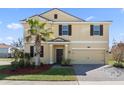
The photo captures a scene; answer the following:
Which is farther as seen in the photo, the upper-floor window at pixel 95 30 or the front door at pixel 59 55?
the front door at pixel 59 55

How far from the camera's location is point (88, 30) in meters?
27.9

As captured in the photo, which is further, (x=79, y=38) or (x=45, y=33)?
(x=79, y=38)

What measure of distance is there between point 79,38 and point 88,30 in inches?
50.4

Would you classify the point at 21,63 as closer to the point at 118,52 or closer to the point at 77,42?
the point at 77,42

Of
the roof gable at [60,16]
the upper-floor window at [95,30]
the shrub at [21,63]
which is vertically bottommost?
the shrub at [21,63]

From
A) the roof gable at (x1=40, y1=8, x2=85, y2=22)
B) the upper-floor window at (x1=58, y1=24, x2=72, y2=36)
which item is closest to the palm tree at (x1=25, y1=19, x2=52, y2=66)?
the upper-floor window at (x1=58, y1=24, x2=72, y2=36)

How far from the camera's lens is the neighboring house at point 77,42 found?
27766mm

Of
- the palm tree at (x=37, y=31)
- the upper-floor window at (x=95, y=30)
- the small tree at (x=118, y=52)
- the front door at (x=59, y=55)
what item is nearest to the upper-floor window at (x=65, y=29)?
the front door at (x=59, y=55)

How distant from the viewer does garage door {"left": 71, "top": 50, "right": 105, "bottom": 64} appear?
2811 centimetres

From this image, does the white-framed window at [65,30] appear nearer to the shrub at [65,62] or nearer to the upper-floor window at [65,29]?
the upper-floor window at [65,29]

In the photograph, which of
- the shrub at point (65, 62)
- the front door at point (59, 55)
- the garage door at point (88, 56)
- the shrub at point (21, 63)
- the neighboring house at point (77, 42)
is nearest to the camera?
the shrub at point (21, 63)
